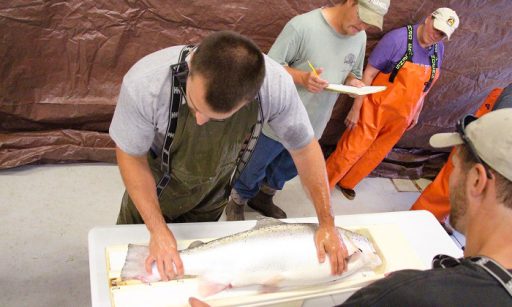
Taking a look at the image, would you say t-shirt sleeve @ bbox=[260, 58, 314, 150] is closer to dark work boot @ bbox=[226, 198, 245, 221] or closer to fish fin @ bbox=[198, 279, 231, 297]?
fish fin @ bbox=[198, 279, 231, 297]

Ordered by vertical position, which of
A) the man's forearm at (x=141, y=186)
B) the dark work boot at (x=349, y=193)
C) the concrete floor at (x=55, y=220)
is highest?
the man's forearm at (x=141, y=186)

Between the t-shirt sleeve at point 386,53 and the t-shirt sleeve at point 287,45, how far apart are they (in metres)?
0.81

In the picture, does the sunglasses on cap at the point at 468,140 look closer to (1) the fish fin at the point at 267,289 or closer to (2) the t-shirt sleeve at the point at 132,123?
(1) the fish fin at the point at 267,289

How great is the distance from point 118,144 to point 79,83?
63.4 inches

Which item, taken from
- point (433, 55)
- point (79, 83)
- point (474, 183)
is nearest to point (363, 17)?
point (433, 55)

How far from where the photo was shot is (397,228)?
2023 millimetres

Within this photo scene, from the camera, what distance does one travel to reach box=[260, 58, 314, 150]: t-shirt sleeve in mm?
1539

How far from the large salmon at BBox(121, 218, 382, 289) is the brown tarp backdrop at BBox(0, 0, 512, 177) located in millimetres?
1691

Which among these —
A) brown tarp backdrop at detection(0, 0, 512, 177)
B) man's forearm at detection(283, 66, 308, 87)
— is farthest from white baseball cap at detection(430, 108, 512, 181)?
brown tarp backdrop at detection(0, 0, 512, 177)

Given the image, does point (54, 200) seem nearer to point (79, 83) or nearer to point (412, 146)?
point (79, 83)

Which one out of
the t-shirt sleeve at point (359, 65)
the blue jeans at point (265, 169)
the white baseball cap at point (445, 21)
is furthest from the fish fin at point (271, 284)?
the white baseball cap at point (445, 21)

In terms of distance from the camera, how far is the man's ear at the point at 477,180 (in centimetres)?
110

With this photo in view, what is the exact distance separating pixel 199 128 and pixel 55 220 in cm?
179

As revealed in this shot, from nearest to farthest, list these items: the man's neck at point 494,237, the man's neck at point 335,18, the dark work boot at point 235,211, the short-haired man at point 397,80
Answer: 1. the man's neck at point 494,237
2. the man's neck at point 335,18
3. the short-haired man at point 397,80
4. the dark work boot at point 235,211
